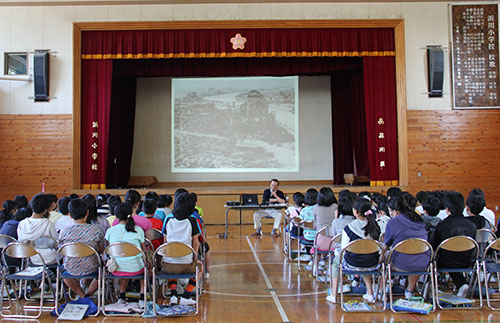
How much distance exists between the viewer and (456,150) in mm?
10570

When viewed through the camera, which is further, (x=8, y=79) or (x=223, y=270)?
(x=8, y=79)

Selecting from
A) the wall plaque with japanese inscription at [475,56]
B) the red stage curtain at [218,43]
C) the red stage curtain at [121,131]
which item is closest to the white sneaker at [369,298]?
the red stage curtain at [218,43]

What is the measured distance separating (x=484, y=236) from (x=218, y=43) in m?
7.72

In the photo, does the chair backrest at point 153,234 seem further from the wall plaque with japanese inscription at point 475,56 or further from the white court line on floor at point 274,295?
the wall plaque with japanese inscription at point 475,56

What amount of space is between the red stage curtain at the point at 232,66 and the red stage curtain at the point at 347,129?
151cm

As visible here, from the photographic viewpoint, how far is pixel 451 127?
34.7 feet

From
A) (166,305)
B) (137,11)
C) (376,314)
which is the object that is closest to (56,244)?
(166,305)

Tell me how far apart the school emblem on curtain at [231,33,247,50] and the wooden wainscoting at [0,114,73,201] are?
4156 millimetres

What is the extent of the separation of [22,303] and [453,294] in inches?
167

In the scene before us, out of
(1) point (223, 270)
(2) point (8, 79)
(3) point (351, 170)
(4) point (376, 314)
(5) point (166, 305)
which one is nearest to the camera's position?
(4) point (376, 314)

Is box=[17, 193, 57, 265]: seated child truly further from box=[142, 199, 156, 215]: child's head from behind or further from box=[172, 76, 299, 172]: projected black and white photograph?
box=[172, 76, 299, 172]: projected black and white photograph

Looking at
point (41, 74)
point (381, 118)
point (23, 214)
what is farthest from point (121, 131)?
point (23, 214)

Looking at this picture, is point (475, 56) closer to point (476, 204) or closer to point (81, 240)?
point (476, 204)

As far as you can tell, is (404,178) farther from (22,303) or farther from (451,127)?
(22,303)
